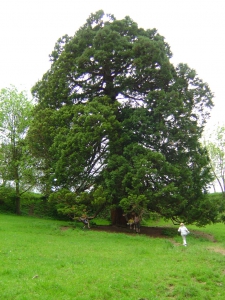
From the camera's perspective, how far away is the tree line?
69.7ft

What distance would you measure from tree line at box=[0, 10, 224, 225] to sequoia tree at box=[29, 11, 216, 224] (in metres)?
0.08

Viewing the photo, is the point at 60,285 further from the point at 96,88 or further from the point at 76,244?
the point at 96,88

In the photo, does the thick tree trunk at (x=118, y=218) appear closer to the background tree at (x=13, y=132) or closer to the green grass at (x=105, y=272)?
the green grass at (x=105, y=272)

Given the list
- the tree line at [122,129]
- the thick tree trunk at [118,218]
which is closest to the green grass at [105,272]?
the tree line at [122,129]

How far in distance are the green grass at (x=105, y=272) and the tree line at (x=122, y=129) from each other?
19.9ft

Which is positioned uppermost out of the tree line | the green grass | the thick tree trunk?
the tree line

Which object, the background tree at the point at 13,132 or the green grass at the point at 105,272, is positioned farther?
the background tree at the point at 13,132

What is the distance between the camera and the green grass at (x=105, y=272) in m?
8.46

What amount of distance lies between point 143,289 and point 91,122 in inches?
560

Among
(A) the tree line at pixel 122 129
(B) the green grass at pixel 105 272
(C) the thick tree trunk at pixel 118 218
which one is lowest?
(B) the green grass at pixel 105 272

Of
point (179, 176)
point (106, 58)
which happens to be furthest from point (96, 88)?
point (179, 176)

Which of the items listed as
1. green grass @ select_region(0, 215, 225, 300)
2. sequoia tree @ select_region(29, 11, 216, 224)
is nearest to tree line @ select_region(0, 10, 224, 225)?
sequoia tree @ select_region(29, 11, 216, 224)

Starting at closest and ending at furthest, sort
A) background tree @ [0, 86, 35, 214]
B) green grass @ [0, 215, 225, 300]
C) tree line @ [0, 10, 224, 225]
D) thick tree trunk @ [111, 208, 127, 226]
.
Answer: green grass @ [0, 215, 225, 300] < tree line @ [0, 10, 224, 225] < thick tree trunk @ [111, 208, 127, 226] < background tree @ [0, 86, 35, 214]

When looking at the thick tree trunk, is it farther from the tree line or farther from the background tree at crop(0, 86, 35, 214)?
the background tree at crop(0, 86, 35, 214)
